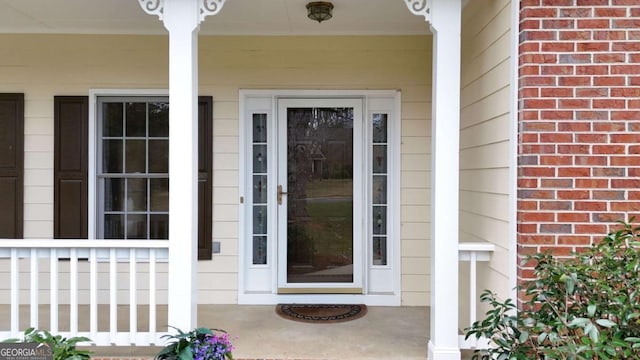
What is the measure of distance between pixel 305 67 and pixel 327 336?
2.42 m

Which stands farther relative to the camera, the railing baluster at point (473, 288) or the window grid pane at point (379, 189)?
the window grid pane at point (379, 189)

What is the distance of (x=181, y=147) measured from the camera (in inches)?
120

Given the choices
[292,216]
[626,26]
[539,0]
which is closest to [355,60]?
[292,216]

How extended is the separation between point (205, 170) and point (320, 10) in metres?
1.82

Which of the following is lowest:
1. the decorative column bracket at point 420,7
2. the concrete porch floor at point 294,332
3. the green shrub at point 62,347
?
the concrete porch floor at point 294,332

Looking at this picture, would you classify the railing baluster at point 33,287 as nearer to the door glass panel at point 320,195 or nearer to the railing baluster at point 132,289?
the railing baluster at point 132,289

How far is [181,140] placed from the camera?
305cm

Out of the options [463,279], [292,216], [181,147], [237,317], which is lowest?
[237,317]

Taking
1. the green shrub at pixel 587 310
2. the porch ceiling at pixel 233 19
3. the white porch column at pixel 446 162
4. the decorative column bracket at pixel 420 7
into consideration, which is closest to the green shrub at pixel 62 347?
the green shrub at pixel 587 310

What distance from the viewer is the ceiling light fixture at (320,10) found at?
3.66m

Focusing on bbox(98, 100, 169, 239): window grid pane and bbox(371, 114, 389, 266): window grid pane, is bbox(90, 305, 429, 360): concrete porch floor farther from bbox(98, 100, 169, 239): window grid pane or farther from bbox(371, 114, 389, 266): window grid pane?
bbox(98, 100, 169, 239): window grid pane

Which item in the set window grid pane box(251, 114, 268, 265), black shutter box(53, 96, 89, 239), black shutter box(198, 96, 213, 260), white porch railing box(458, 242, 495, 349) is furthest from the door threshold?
black shutter box(53, 96, 89, 239)

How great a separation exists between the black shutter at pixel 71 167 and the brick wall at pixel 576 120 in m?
3.76

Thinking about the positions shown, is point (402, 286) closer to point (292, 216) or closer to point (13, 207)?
point (292, 216)
